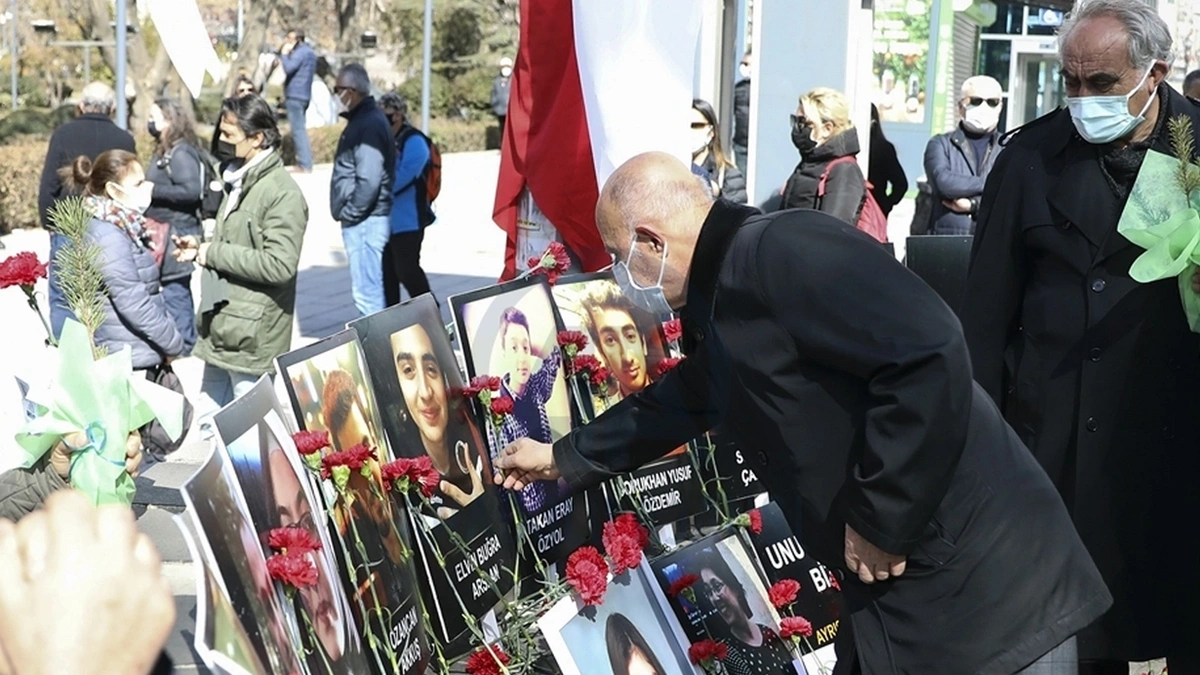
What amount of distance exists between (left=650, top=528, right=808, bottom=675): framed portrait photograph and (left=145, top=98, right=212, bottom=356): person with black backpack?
4265 millimetres

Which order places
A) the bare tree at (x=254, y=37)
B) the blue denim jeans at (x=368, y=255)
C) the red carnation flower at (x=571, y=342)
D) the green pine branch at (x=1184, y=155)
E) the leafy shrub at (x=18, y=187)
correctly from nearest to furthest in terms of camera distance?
the green pine branch at (x=1184, y=155), the red carnation flower at (x=571, y=342), the blue denim jeans at (x=368, y=255), the leafy shrub at (x=18, y=187), the bare tree at (x=254, y=37)

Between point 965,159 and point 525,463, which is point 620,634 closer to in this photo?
point 525,463

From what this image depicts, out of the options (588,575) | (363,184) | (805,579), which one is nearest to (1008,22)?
(363,184)

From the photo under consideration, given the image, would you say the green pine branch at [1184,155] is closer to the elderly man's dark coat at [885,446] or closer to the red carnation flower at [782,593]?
the elderly man's dark coat at [885,446]

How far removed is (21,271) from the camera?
3.19 meters

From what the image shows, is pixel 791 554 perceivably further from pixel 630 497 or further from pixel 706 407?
pixel 706 407

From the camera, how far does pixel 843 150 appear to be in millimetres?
7082

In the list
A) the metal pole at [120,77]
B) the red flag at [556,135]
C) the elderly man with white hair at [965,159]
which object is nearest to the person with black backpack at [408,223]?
the metal pole at [120,77]

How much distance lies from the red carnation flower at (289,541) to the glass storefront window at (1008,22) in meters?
23.2

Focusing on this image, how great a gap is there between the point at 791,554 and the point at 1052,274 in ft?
3.41

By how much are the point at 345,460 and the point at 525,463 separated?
741mm

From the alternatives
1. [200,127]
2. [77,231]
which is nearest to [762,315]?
[77,231]

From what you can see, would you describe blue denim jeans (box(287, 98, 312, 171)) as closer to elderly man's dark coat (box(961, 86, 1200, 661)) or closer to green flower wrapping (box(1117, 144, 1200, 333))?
elderly man's dark coat (box(961, 86, 1200, 661))

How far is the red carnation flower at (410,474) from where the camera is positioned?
3.17m
